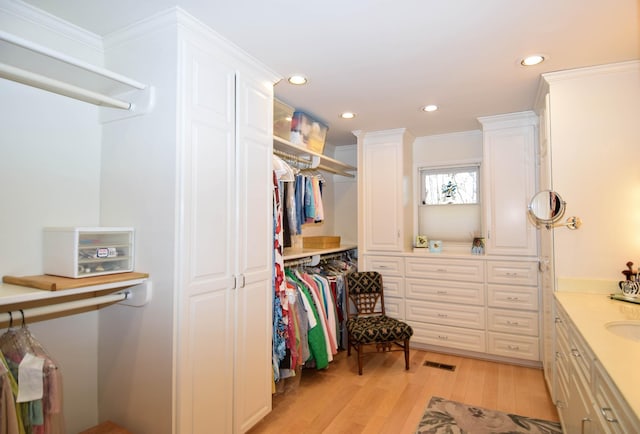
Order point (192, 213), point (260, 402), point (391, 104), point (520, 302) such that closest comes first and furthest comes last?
point (192, 213)
point (260, 402)
point (391, 104)
point (520, 302)

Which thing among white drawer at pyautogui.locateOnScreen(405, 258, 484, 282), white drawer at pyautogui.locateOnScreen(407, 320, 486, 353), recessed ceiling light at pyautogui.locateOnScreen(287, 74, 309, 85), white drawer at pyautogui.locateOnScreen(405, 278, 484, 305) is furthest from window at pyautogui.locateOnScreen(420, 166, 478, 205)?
recessed ceiling light at pyautogui.locateOnScreen(287, 74, 309, 85)

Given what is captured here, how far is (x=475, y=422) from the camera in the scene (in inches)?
99.2

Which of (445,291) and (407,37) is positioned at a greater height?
Answer: (407,37)

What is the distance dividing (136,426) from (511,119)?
3.89 metres

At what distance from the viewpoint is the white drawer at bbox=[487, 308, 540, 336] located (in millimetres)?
3428

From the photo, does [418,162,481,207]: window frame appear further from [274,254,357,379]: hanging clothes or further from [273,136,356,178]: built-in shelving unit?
[274,254,357,379]: hanging clothes

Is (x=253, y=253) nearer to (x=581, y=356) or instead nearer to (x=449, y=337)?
(x=581, y=356)

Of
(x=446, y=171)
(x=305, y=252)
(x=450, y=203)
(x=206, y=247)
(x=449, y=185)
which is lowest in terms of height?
(x=305, y=252)

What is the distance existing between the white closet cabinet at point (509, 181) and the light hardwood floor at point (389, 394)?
1.18m

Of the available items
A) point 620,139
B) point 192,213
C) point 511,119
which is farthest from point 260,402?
point 511,119

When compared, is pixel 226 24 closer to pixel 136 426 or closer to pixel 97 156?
pixel 97 156

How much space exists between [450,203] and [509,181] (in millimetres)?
836

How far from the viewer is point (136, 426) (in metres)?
1.89

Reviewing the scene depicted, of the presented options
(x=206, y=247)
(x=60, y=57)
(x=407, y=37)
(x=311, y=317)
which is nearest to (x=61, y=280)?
(x=206, y=247)
